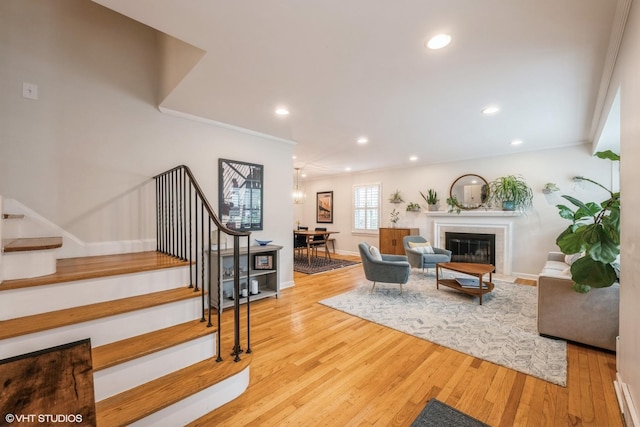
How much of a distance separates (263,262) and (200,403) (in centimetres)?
234

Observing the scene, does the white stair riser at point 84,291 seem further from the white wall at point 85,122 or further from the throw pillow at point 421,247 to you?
the throw pillow at point 421,247

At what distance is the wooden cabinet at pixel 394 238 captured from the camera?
668cm

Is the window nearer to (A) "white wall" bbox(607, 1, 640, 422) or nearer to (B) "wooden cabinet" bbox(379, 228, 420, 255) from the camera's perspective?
(B) "wooden cabinet" bbox(379, 228, 420, 255)

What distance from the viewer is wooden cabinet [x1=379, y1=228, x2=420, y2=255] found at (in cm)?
668

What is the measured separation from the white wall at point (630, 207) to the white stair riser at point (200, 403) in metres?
2.29

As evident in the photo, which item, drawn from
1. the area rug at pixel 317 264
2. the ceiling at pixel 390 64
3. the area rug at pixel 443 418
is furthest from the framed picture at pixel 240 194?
the area rug at pixel 443 418

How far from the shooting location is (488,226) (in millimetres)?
5590

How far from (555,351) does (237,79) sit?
3.93 metres

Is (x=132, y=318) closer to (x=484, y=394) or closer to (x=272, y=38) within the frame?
(x=272, y=38)

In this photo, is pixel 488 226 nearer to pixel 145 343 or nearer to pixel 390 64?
pixel 390 64

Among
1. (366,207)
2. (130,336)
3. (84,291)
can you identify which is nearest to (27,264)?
(84,291)

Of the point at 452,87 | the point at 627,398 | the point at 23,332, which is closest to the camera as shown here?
the point at 23,332

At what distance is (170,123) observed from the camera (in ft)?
10.5

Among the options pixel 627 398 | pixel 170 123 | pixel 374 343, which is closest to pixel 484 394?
pixel 627 398
